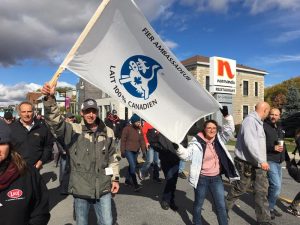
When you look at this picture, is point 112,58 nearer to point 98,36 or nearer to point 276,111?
point 98,36

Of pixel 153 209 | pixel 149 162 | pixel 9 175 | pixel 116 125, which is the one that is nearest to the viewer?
pixel 9 175

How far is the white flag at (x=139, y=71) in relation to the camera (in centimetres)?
436

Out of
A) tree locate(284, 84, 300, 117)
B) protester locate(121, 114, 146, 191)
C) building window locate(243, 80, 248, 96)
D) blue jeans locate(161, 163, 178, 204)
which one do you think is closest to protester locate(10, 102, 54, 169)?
blue jeans locate(161, 163, 178, 204)

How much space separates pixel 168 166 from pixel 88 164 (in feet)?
10.5

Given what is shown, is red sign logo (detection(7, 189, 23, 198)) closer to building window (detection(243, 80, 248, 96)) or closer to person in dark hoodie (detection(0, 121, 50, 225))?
person in dark hoodie (detection(0, 121, 50, 225))

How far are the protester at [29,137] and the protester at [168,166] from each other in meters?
2.01

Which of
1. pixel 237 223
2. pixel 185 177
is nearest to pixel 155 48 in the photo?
pixel 237 223

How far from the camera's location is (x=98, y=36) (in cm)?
438

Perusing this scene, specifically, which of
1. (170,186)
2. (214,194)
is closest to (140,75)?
(214,194)

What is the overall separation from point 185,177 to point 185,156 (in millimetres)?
4892

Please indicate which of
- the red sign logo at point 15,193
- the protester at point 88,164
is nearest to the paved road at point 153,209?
the protester at point 88,164

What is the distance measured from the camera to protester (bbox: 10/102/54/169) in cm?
573

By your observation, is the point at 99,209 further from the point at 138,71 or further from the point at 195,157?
the point at 138,71

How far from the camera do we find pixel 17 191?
104 inches
